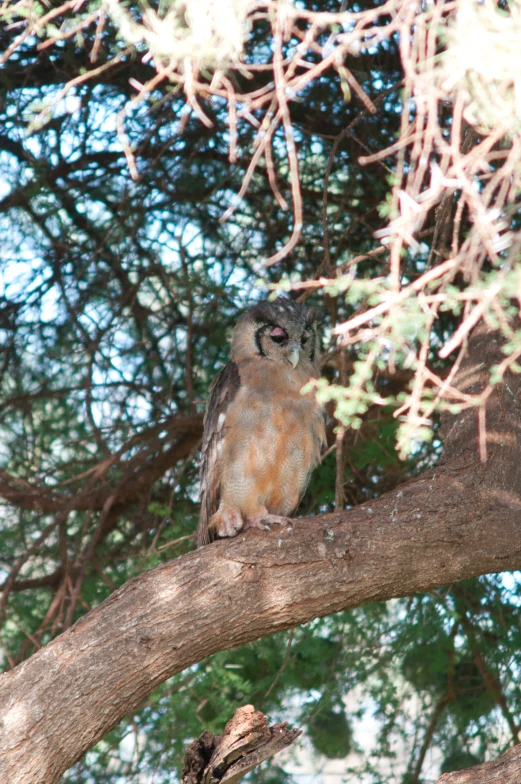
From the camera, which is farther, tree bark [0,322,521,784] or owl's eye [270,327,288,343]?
owl's eye [270,327,288,343]

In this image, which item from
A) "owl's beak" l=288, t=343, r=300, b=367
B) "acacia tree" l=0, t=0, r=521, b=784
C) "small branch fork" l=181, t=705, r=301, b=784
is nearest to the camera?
"small branch fork" l=181, t=705, r=301, b=784

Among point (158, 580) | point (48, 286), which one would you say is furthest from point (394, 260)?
point (48, 286)

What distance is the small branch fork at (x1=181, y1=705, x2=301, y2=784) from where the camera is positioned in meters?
2.59

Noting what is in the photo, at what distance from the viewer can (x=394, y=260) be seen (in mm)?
1829

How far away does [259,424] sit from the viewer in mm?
3707

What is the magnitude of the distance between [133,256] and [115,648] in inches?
→ 110

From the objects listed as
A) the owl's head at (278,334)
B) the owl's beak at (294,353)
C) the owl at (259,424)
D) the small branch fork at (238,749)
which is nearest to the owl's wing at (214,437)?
the owl at (259,424)

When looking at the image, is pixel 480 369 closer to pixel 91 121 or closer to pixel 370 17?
pixel 370 17

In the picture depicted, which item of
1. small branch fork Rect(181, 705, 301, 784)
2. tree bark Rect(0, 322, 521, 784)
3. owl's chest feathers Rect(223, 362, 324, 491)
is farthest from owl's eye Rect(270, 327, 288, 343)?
small branch fork Rect(181, 705, 301, 784)

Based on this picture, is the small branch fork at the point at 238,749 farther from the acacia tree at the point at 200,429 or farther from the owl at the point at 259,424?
the owl at the point at 259,424

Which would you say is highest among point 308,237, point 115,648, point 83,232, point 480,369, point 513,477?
point 83,232

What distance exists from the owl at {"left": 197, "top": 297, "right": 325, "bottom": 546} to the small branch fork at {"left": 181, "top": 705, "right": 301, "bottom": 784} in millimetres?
1110

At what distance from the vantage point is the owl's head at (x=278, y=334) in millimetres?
3787

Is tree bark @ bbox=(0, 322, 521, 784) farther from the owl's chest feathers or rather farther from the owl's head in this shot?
the owl's head
